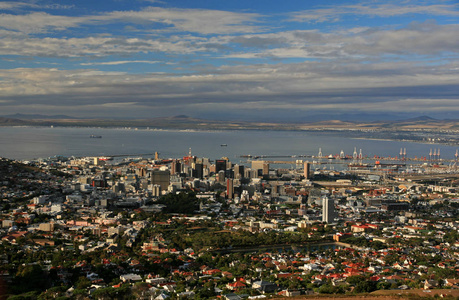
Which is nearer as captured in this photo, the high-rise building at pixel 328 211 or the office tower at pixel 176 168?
the high-rise building at pixel 328 211

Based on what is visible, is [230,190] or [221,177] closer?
[230,190]

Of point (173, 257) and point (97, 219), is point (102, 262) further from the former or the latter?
point (97, 219)

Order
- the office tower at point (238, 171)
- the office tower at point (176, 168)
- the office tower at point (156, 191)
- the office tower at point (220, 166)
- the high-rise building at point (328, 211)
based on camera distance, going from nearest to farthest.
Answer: the high-rise building at point (328, 211), the office tower at point (156, 191), the office tower at point (238, 171), the office tower at point (220, 166), the office tower at point (176, 168)

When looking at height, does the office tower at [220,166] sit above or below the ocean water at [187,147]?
above

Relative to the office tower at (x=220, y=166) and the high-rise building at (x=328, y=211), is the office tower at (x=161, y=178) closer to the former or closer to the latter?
the office tower at (x=220, y=166)

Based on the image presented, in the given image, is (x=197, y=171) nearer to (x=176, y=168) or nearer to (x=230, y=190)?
(x=176, y=168)

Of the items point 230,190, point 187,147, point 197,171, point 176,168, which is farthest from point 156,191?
point 187,147

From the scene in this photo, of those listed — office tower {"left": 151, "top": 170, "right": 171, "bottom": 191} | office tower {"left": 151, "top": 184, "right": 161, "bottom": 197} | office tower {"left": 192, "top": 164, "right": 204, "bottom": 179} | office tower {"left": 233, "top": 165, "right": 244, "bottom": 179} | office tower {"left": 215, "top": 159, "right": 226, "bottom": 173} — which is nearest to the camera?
office tower {"left": 151, "top": 184, "right": 161, "bottom": 197}

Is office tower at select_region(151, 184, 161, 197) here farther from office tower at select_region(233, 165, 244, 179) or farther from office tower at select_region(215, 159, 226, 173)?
office tower at select_region(215, 159, 226, 173)

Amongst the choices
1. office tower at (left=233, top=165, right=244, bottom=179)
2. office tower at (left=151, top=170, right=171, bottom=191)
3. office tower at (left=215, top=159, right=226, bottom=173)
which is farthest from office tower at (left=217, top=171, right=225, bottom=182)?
office tower at (left=151, top=170, right=171, bottom=191)

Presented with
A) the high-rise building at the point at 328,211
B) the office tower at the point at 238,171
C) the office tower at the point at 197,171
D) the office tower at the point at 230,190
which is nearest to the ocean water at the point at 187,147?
the office tower at the point at 197,171

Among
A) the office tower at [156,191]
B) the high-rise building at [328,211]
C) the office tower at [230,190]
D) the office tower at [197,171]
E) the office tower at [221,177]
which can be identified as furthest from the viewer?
the office tower at [197,171]
